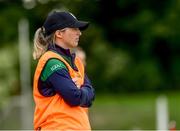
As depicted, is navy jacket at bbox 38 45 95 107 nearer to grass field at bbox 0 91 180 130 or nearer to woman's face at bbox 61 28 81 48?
woman's face at bbox 61 28 81 48

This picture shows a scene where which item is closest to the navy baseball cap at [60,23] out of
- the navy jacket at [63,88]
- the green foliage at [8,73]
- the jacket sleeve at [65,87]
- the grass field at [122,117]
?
the navy jacket at [63,88]

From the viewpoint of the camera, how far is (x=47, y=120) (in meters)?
5.83

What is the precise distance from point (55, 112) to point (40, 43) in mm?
501

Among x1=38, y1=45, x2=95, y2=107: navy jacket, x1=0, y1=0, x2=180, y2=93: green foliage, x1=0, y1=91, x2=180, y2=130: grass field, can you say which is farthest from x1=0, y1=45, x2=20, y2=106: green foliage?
x1=38, y1=45, x2=95, y2=107: navy jacket

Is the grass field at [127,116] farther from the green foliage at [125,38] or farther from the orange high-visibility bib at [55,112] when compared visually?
the orange high-visibility bib at [55,112]

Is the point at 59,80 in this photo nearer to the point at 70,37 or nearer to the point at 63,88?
the point at 63,88

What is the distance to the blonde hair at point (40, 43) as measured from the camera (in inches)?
233

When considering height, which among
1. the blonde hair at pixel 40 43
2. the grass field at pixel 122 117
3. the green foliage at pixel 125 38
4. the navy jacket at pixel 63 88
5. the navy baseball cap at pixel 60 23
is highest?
the navy baseball cap at pixel 60 23

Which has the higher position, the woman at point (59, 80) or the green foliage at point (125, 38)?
the woman at point (59, 80)

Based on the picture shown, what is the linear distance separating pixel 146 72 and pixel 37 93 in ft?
75.7

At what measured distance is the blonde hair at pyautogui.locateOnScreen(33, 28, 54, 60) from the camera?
593 cm

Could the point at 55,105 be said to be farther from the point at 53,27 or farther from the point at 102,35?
the point at 102,35

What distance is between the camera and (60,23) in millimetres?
5938

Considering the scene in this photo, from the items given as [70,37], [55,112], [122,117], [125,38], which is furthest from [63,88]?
[125,38]
